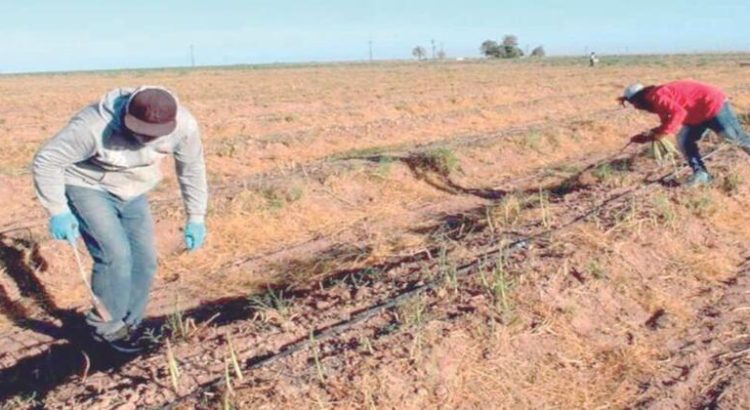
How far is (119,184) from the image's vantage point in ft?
13.6

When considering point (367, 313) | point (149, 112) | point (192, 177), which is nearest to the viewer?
point (149, 112)

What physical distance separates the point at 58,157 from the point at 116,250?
642 mm

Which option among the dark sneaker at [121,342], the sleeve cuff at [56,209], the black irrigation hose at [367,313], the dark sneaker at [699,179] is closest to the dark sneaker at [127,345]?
the dark sneaker at [121,342]

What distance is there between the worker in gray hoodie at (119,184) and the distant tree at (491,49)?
291 feet

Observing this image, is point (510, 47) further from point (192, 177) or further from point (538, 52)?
point (192, 177)

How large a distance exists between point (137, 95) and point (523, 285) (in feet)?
7.43

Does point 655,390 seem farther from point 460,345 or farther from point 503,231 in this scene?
point 503,231

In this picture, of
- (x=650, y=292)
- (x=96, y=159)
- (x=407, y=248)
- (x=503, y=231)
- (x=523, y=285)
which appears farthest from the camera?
(x=407, y=248)

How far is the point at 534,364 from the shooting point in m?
3.77

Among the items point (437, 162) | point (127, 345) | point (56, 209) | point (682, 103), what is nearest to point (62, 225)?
point (56, 209)

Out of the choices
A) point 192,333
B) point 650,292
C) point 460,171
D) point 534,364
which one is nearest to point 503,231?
point 650,292

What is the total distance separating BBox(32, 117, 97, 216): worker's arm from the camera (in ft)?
12.3

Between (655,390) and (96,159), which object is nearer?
(655,390)

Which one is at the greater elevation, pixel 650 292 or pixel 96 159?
pixel 96 159
